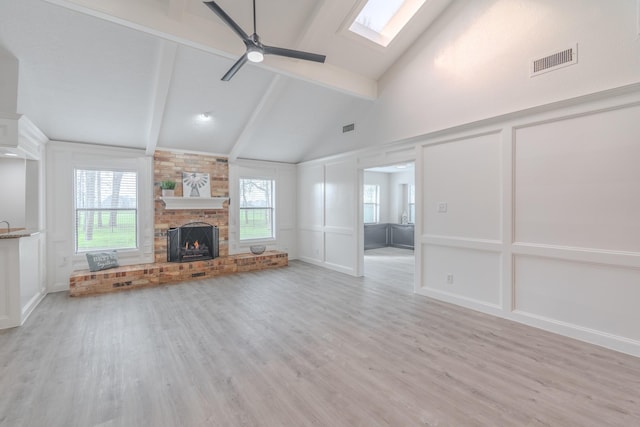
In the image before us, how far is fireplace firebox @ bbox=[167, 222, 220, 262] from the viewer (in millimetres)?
5961

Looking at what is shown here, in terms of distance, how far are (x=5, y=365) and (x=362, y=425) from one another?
3137 mm

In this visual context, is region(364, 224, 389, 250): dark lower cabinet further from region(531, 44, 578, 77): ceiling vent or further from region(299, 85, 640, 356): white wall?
region(531, 44, 578, 77): ceiling vent

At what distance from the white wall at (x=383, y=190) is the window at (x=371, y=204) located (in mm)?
143

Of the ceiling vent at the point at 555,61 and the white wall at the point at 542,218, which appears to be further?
the ceiling vent at the point at 555,61

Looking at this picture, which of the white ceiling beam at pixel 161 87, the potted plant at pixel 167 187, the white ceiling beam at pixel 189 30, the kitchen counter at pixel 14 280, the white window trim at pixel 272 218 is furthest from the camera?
the white window trim at pixel 272 218

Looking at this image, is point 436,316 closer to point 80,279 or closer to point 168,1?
point 168,1

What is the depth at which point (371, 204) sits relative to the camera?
33.5ft

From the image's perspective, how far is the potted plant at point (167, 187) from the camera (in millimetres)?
5742

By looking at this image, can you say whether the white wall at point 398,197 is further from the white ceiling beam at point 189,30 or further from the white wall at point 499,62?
the white ceiling beam at point 189,30

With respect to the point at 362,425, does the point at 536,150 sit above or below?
above

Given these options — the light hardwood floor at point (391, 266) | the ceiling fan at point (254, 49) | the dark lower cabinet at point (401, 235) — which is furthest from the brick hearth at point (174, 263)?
the dark lower cabinet at point (401, 235)

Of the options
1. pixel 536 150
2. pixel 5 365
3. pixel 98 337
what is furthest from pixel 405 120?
pixel 5 365

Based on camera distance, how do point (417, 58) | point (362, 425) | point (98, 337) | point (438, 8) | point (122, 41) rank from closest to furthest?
point (362, 425), point (98, 337), point (122, 41), point (438, 8), point (417, 58)

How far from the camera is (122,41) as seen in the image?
341cm
